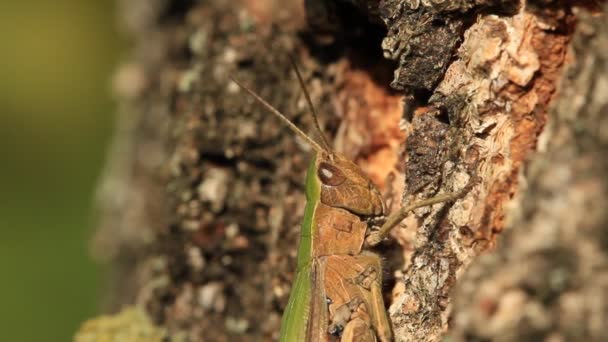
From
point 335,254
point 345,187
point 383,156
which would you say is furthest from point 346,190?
point 383,156

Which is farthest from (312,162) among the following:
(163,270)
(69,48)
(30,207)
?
(69,48)

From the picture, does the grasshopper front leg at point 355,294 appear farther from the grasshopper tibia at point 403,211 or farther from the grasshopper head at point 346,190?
the grasshopper head at point 346,190

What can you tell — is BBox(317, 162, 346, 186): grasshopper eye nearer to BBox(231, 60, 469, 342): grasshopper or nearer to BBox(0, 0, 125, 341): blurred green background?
BBox(231, 60, 469, 342): grasshopper

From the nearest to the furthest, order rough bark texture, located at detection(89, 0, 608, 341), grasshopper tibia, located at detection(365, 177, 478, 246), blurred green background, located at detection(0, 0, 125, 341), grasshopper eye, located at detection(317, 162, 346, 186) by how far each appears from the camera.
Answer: rough bark texture, located at detection(89, 0, 608, 341)
grasshopper tibia, located at detection(365, 177, 478, 246)
grasshopper eye, located at detection(317, 162, 346, 186)
blurred green background, located at detection(0, 0, 125, 341)

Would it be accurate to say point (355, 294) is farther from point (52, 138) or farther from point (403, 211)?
point (52, 138)

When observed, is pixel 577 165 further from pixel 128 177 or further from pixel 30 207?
pixel 30 207

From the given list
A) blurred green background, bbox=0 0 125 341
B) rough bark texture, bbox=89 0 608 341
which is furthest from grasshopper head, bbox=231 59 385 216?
blurred green background, bbox=0 0 125 341
